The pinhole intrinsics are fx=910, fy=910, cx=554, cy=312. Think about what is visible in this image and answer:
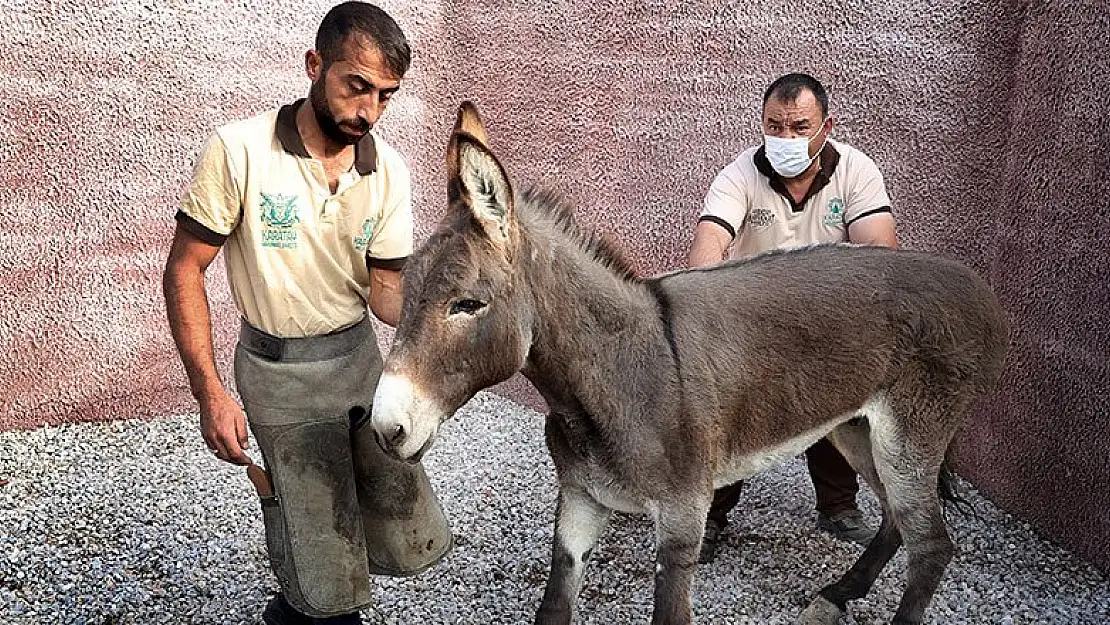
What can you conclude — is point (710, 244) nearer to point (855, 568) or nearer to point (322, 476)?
point (855, 568)

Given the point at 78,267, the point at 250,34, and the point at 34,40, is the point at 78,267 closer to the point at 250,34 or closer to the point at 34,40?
the point at 34,40

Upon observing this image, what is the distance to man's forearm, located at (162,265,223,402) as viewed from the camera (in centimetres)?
236

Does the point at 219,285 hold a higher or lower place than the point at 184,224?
lower

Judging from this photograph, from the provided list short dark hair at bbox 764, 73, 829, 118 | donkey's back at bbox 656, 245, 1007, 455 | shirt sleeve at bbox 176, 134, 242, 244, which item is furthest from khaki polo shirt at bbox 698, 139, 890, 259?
shirt sleeve at bbox 176, 134, 242, 244

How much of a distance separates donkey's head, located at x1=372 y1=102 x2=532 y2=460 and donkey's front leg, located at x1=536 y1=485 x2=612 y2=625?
2.14 ft

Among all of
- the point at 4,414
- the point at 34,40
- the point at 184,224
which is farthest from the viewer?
the point at 4,414

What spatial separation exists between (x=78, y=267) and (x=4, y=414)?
0.89 metres

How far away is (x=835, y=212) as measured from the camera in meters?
3.44

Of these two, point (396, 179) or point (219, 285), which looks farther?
point (219, 285)

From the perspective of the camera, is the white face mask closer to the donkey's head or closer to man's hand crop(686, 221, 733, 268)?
man's hand crop(686, 221, 733, 268)

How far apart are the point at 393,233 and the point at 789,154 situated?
1.52 metres

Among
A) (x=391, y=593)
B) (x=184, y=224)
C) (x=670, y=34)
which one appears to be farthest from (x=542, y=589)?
(x=670, y=34)

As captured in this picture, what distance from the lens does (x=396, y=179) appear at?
2666mm

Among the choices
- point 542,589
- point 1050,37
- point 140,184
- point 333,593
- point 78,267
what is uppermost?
point 1050,37
